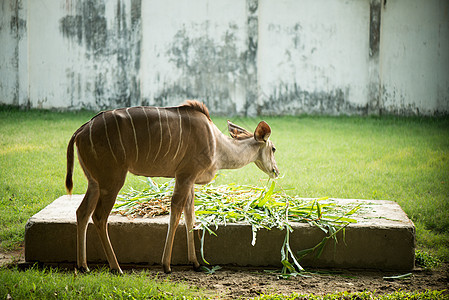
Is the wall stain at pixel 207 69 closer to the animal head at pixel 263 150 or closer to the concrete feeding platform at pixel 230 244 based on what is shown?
the animal head at pixel 263 150

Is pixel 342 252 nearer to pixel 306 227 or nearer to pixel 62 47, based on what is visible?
pixel 306 227

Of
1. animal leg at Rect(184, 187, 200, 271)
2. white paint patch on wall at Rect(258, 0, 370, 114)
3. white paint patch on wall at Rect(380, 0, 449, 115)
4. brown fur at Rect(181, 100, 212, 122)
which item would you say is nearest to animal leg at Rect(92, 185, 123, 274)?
animal leg at Rect(184, 187, 200, 271)

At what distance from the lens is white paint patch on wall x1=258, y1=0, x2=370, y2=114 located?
561 inches

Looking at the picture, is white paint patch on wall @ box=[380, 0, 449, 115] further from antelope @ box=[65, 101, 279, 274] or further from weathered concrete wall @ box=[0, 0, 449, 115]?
antelope @ box=[65, 101, 279, 274]

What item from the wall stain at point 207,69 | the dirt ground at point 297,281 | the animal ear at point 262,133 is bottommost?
the dirt ground at point 297,281

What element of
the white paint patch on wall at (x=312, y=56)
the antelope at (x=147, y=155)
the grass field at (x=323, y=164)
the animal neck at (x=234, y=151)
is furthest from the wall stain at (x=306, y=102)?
the antelope at (x=147, y=155)

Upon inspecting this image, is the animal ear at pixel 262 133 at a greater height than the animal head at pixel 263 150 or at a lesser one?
greater

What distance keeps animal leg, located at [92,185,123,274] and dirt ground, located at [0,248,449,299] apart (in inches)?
14.6

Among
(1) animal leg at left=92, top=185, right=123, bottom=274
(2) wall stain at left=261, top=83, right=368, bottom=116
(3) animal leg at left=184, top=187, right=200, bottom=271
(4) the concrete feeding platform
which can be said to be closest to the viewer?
(1) animal leg at left=92, top=185, right=123, bottom=274

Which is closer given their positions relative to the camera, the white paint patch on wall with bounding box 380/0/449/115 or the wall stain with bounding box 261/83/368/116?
the white paint patch on wall with bounding box 380/0/449/115

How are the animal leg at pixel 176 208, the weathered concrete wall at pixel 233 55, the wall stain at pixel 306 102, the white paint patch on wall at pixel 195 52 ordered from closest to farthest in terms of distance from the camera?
the animal leg at pixel 176 208, the weathered concrete wall at pixel 233 55, the white paint patch on wall at pixel 195 52, the wall stain at pixel 306 102

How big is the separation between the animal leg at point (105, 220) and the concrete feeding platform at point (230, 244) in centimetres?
38

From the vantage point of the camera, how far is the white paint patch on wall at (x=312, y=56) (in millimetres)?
14250

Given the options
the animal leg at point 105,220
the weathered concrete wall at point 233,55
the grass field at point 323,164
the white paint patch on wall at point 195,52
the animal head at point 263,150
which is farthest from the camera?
the white paint patch on wall at point 195,52
